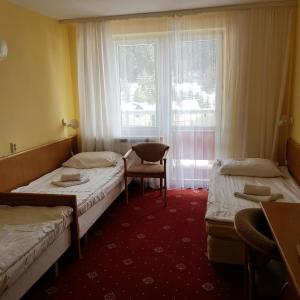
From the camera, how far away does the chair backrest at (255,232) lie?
4.44ft

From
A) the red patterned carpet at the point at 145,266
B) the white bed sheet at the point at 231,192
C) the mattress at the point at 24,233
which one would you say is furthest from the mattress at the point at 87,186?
the white bed sheet at the point at 231,192

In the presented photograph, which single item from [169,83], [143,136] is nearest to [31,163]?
[143,136]

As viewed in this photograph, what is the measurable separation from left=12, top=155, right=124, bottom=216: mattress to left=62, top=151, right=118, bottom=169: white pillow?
81 millimetres

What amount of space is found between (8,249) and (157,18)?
3306 millimetres

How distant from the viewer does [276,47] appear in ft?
11.6

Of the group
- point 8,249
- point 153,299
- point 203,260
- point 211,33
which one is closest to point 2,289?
point 8,249

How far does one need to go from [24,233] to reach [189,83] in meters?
Answer: 2.78

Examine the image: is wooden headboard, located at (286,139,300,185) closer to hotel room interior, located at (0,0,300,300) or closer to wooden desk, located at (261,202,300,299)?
hotel room interior, located at (0,0,300,300)

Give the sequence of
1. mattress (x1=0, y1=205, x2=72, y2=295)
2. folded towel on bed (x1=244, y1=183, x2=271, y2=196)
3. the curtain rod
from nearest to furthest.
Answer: mattress (x1=0, y1=205, x2=72, y2=295)
folded towel on bed (x1=244, y1=183, x2=271, y2=196)
the curtain rod

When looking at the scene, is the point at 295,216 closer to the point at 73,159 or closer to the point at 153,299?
the point at 153,299

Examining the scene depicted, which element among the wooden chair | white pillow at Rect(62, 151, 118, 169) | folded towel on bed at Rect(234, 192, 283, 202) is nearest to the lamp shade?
white pillow at Rect(62, 151, 118, 169)

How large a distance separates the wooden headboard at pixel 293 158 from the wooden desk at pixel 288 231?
5.33ft

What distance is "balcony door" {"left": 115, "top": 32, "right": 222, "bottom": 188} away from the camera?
12.5ft

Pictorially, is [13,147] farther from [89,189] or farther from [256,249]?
[256,249]
